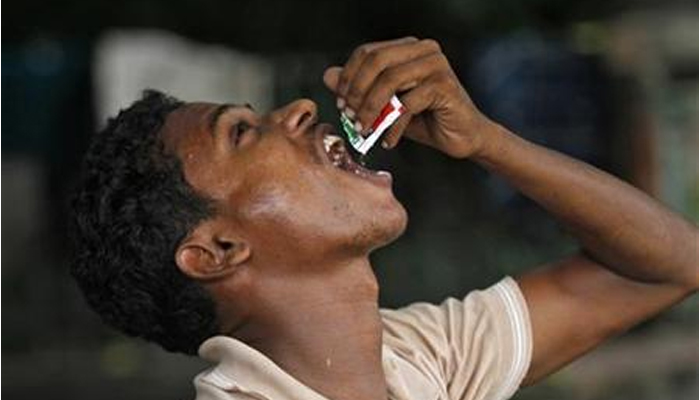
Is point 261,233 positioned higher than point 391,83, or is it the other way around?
point 391,83

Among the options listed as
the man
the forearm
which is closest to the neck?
the man

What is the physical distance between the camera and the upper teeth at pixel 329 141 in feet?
8.77

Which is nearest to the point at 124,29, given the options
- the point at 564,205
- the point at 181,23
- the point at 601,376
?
the point at 181,23

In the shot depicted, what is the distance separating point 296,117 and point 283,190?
133 mm

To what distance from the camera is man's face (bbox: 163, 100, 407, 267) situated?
2611 mm

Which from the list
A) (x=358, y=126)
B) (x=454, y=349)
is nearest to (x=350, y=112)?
(x=358, y=126)

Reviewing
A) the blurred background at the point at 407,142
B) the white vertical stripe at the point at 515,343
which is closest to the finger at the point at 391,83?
the white vertical stripe at the point at 515,343

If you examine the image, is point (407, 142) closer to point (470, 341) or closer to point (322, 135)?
point (470, 341)

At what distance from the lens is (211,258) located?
8.64 feet

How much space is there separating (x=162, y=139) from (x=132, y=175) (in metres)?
0.08

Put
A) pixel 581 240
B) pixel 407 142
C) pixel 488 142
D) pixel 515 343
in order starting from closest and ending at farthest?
pixel 488 142 < pixel 515 343 < pixel 581 240 < pixel 407 142

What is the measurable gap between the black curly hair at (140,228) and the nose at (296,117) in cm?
17

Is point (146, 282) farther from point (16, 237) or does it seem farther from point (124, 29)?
point (16, 237)

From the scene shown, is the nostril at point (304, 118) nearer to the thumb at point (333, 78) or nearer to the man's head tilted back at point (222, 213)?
the man's head tilted back at point (222, 213)
